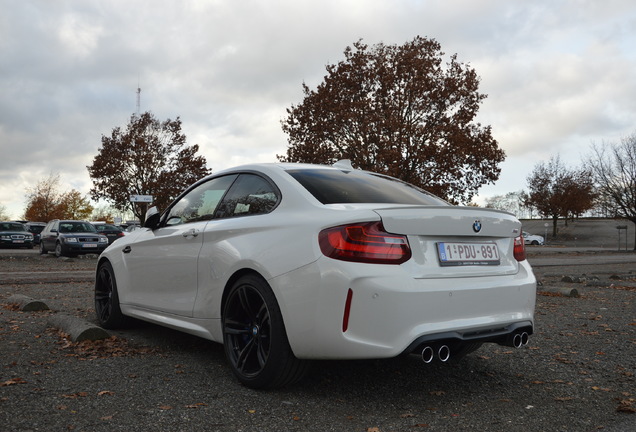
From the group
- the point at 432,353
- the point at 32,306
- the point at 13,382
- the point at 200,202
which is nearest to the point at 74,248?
the point at 32,306

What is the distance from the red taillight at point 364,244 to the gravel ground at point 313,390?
2.99 feet

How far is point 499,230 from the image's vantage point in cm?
380

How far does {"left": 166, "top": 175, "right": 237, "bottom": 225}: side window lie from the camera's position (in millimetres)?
4539

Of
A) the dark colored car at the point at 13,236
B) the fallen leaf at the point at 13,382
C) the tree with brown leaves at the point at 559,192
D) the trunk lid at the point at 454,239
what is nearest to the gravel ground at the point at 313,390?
the fallen leaf at the point at 13,382

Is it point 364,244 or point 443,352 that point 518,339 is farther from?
point 364,244

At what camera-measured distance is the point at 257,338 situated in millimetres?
3695

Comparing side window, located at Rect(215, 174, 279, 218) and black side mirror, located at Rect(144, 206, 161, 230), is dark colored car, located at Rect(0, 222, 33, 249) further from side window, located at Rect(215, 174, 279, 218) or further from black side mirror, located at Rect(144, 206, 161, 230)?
side window, located at Rect(215, 174, 279, 218)

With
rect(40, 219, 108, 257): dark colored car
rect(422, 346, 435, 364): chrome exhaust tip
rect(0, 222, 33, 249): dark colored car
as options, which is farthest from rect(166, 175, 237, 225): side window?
rect(0, 222, 33, 249): dark colored car

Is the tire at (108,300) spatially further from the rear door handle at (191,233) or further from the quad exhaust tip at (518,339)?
the quad exhaust tip at (518,339)

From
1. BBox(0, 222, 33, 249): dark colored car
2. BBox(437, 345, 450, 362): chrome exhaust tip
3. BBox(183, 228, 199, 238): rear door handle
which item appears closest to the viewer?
BBox(437, 345, 450, 362): chrome exhaust tip

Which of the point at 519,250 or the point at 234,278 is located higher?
the point at 519,250

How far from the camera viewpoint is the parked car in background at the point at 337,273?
3.17 m

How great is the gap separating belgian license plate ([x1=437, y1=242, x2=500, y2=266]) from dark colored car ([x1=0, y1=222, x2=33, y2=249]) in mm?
29994

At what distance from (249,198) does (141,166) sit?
4084 centimetres
